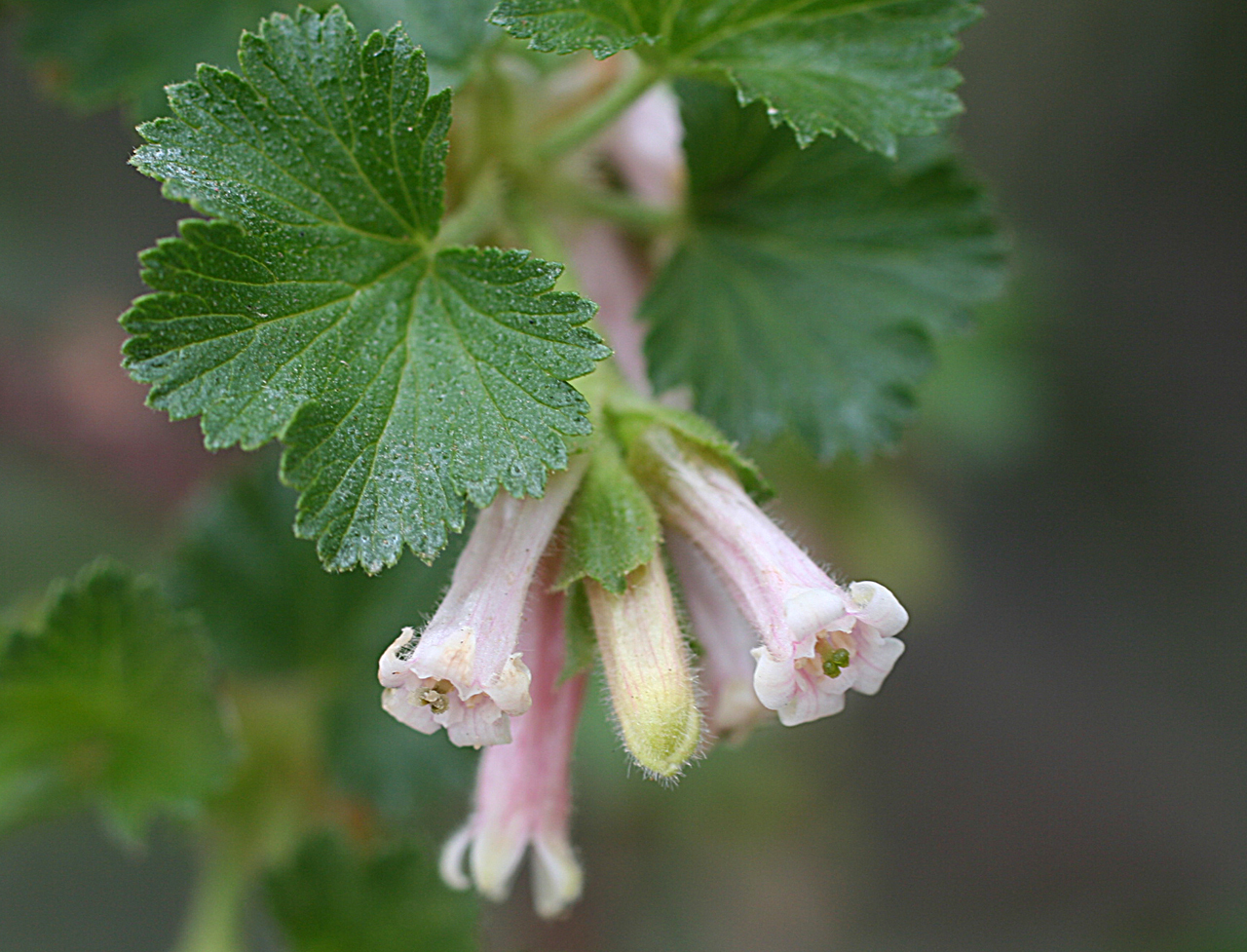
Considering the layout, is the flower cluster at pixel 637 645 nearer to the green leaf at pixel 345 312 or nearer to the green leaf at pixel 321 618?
the green leaf at pixel 345 312

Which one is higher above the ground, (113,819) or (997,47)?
(113,819)

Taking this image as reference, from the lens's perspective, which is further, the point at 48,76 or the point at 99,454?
the point at 99,454

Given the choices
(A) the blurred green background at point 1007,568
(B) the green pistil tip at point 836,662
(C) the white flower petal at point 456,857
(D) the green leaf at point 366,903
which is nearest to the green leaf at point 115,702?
(D) the green leaf at point 366,903

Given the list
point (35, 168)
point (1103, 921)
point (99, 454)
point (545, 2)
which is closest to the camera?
Result: point (545, 2)

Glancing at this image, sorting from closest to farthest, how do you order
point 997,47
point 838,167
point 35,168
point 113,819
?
point 838,167 < point 113,819 < point 35,168 < point 997,47

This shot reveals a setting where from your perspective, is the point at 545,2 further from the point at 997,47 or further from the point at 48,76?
the point at 997,47

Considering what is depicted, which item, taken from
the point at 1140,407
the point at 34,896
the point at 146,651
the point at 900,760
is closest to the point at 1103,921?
the point at 900,760

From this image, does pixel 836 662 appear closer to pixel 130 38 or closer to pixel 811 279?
pixel 811 279
